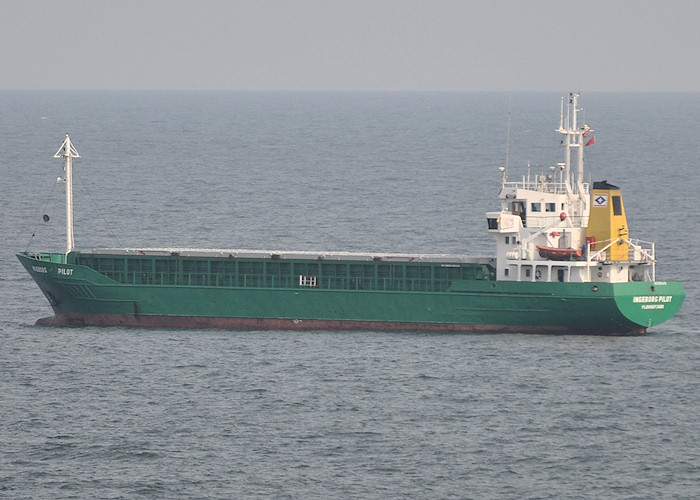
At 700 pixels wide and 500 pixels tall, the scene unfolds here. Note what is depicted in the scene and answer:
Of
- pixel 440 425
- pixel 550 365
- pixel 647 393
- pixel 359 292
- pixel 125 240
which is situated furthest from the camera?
pixel 125 240

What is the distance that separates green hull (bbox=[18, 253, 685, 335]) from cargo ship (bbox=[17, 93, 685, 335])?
5 centimetres

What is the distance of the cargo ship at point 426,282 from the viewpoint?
69.6 meters

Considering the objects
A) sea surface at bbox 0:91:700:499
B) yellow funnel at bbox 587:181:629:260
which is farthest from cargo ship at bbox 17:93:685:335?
sea surface at bbox 0:91:700:499

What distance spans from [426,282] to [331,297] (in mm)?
5046

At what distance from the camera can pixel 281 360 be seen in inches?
2601

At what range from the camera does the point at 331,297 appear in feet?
237

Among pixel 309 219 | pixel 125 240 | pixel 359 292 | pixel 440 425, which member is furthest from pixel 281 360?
pixel 309 219

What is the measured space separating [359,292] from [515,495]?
23.9 meters

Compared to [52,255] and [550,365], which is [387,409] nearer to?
[550,365]

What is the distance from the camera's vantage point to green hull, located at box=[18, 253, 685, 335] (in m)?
69.3

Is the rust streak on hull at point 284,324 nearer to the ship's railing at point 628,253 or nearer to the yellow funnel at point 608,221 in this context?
the ship's railing at point 628,253

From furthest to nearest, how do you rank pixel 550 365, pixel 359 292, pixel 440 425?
pixel 359 292 < pixel 550 365 < pixel 440 425

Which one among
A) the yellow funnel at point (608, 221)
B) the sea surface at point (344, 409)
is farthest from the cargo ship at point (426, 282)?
the sea surface at point (344, 409)

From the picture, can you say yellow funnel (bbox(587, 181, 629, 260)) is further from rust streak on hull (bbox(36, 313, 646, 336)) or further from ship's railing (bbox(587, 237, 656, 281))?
rust streak on hull (bbox(36, 313, 646, 336))
